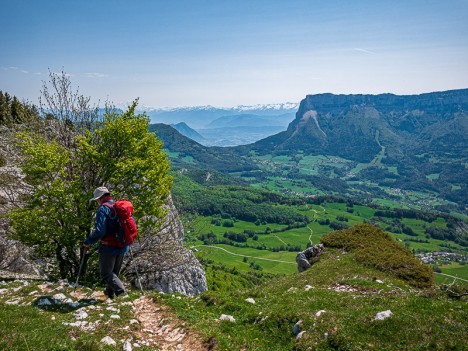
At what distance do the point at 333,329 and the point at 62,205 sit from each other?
15650 millimetres

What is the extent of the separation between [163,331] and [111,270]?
14.2 feet

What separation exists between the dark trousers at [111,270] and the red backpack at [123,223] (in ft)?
3.26

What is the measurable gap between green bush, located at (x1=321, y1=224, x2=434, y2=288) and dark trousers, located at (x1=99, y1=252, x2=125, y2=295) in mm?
23867

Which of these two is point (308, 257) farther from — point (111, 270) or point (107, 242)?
point (107, 242)

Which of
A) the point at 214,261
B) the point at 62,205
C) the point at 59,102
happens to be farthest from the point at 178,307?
the point at 214,261

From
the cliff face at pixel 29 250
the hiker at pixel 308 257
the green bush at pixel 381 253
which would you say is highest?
the cliff face at pixel 29 250

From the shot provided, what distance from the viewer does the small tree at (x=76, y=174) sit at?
1777 centimetres

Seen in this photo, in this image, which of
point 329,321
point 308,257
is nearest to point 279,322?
point 329,321

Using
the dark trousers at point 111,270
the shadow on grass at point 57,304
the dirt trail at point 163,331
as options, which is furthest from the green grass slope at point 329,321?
the shadow on grass at point 57,304

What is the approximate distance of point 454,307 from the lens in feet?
40.7

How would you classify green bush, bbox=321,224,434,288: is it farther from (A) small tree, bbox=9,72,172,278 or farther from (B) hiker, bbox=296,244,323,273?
(A) small tree, bbox=9,72,172,278

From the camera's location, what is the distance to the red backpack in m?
14.2

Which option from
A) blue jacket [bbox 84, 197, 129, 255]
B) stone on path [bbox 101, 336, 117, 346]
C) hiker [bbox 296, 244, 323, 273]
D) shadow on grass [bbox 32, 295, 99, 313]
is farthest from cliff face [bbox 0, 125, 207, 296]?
hiker [bbox 296, 244, 323, 273]

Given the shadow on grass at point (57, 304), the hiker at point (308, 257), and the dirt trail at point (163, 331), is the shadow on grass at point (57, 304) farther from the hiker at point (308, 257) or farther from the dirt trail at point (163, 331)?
the hiker at point (308, 257)
